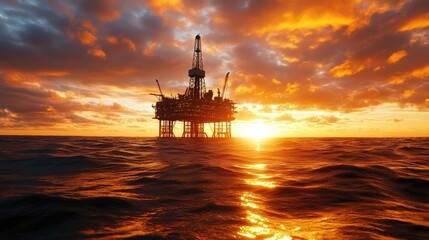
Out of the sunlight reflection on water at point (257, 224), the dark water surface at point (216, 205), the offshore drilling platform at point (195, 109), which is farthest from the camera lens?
the offshore drilling platform at point (195, 109)

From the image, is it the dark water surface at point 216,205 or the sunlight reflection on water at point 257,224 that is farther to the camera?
the dark water surface at point 216,205

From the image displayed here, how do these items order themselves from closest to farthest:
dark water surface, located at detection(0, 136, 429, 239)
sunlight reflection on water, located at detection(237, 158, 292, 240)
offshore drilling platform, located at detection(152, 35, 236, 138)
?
sunlight reflection on water, located at detection(237, 158, 292, 240) < dark water surface, located at detection(0, 136, 429, 239) < offshore drilling platform, located at detection(152, 35, 236, 138)

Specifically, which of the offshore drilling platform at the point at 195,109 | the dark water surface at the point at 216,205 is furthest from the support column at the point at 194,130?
the dark water surface at the point at 216,205

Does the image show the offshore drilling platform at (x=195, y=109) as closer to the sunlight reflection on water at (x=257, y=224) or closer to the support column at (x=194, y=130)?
the support column at (x=194, y=130)

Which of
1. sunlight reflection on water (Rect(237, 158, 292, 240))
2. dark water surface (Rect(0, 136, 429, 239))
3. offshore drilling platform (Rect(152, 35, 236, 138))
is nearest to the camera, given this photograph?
sunlight reflection on water (Rect(237, 158, 292, 240))

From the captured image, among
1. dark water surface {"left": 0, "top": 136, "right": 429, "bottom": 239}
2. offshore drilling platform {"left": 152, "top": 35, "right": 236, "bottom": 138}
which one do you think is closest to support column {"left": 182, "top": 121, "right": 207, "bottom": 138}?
offshore drilling platform {"left": 152, "top": 35, "right": 236, "bottom": 138}

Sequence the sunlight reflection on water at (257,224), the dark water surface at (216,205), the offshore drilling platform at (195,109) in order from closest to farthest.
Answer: the sunlight reflection on water at (257,224), the dark water surface at (216,205), the offshore drilling platform at (195,109)

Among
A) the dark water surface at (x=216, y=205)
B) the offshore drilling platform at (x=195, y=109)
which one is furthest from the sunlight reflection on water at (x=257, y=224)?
the offshore drilling platform at (x=195, y=109)

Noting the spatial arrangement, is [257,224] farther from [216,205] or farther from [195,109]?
[195,109]

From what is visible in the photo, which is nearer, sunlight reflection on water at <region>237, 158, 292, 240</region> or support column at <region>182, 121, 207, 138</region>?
sunlight reflection on water at <region>237, 158, 292, 240</region>

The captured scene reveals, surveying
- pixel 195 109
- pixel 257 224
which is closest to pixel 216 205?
pixel 257 224

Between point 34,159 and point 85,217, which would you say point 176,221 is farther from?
point 34,159

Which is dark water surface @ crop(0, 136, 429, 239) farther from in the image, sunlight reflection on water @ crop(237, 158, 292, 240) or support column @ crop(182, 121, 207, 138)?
support column @ crop(182, 121, 207, 138)

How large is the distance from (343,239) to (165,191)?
20.3 feet
